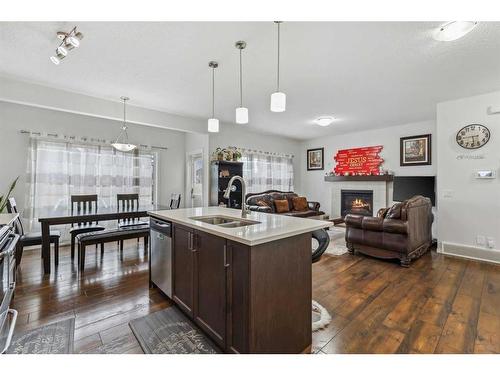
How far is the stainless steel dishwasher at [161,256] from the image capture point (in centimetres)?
232

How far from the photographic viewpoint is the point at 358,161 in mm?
6531

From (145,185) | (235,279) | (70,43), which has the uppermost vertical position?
(70,43)

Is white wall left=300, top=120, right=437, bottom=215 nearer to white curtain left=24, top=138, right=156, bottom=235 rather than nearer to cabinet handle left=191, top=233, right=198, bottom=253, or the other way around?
white curtain left=24, top=138, right=156, bottom=235

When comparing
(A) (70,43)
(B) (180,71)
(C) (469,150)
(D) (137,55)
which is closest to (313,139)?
(C) (469,150)

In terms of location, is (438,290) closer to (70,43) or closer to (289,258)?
(289,258)

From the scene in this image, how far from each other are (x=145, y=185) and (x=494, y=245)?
20.9 ft

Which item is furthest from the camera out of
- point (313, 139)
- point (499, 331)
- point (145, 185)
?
point (313, 139)

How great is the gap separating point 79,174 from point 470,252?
22.7ft

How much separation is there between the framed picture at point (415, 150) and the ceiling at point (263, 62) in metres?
1.15

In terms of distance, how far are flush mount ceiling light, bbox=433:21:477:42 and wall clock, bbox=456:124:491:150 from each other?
7.42ft

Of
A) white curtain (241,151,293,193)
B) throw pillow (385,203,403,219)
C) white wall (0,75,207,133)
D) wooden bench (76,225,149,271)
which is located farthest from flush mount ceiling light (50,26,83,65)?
white curtain (241,151,293,193)

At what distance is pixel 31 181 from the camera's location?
4.25m

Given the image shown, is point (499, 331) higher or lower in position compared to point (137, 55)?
lower

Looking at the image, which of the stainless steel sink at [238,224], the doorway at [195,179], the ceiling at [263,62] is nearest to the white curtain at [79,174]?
the doorway at [195,179]
